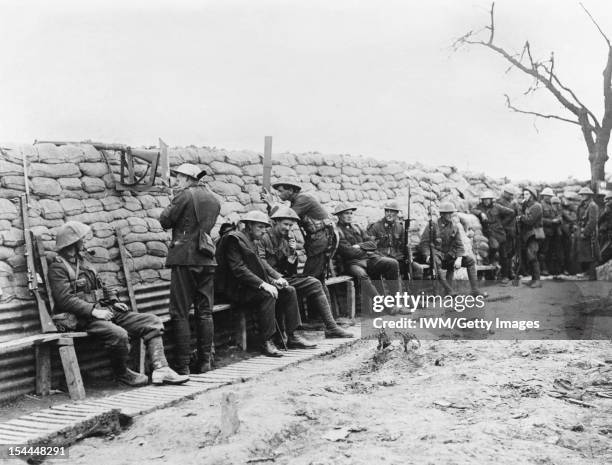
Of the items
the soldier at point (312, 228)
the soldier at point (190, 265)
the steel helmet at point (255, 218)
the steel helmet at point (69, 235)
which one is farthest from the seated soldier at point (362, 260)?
the steel helmet at point (69, 235)

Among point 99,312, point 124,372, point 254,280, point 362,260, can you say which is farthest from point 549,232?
point 99,312

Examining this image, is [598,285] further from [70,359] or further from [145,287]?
[70,359]

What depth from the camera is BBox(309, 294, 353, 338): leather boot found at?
782 centimetres

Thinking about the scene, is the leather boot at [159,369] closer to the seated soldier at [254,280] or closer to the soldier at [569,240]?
the seated soldier at [254,280]

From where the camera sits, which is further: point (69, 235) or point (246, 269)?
point (246, 269)

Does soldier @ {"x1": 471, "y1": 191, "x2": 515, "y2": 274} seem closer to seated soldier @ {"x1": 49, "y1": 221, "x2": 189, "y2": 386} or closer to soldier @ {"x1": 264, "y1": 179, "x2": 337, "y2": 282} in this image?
soldier @ {"x1": 264, "y1": 179, "x2": 337, "y2": 282}

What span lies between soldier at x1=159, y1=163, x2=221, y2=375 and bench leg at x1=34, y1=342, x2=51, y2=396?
109 cm

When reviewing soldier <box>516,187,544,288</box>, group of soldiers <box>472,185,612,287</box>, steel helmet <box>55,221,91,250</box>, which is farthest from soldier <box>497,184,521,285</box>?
steel helmet <box>55,221,91,250</box>

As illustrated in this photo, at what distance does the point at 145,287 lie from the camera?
712 centimetres

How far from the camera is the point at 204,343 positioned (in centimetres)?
634

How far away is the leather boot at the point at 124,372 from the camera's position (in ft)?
19.0

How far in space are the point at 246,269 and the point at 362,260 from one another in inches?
116

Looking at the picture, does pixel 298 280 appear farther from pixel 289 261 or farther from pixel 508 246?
pixel 508 246

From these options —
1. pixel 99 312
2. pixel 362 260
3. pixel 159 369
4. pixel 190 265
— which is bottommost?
pixel 159 369
